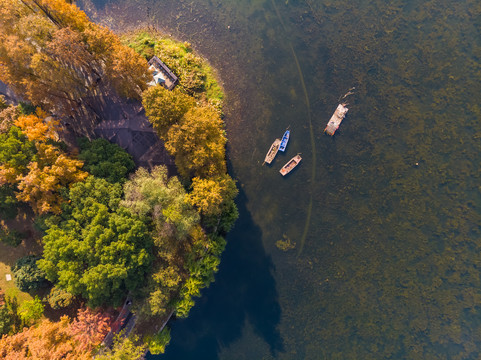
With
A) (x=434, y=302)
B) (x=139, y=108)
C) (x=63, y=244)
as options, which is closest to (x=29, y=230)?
(x=63, y=244)

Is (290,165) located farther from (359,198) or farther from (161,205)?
(161,205)

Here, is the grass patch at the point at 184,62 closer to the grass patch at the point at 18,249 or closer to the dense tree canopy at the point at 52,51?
the dense tree canopy at the point at 52,51

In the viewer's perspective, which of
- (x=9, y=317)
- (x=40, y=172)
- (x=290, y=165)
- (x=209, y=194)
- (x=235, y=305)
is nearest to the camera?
(x=40, y=172)

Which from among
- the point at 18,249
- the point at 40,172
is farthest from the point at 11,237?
the point at 40,172

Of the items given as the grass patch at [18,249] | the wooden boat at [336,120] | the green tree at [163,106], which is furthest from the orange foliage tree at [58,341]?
the wooden boat at [336,120]

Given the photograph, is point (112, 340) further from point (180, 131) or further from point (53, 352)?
point (180, 131)

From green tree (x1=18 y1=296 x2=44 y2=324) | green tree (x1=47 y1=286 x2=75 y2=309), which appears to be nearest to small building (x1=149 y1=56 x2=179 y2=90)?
green tree (x1=47 y1=286 x2=75 y2=309)
